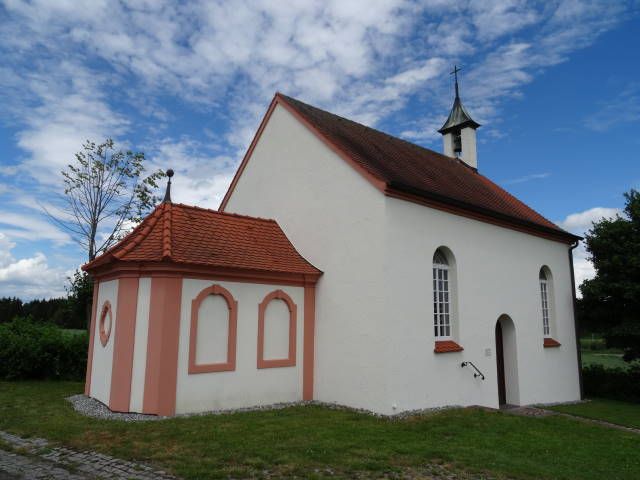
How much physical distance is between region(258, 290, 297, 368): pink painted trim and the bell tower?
1253 cm

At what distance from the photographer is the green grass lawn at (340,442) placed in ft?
21.3

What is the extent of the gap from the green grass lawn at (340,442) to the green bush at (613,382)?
7411 mm

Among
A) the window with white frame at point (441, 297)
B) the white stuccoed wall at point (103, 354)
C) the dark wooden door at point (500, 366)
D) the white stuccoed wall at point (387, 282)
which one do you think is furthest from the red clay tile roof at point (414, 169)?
the white stuccoed wall at point (103, 354)

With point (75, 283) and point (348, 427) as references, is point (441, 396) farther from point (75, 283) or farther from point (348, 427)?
point (75, 283)

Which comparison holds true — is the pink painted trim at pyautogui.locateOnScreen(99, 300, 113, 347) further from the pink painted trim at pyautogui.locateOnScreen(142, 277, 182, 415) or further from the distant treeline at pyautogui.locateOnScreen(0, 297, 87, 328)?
the distant treeline at pyautogui.locateOnScreen(0, 297, 87, 328)

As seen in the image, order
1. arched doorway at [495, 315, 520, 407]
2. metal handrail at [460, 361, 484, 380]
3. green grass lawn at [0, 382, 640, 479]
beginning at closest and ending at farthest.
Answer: green grass lawn at [0, 382, 640, 479] → metal handrail at [460, 361, 484, 380] → arched doorway at [495, 315, 520, 407]

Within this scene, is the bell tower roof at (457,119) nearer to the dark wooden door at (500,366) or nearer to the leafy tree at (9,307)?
the dark wooden door at (500,366)

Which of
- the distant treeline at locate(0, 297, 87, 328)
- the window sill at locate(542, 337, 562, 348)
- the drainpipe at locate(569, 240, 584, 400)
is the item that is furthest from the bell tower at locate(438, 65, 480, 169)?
the distant treeline at locate(0, 297, 87, 328)

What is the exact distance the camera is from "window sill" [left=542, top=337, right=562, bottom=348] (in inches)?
593

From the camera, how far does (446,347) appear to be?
11570 mm

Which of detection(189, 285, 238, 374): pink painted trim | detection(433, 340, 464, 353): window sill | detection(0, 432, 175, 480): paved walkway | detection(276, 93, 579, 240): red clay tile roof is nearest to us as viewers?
detection(0, 432, 175, 480): paved walkway

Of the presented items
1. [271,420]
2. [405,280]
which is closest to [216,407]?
[271,420]

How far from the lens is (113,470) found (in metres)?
6.02

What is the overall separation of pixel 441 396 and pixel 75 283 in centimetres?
1441
